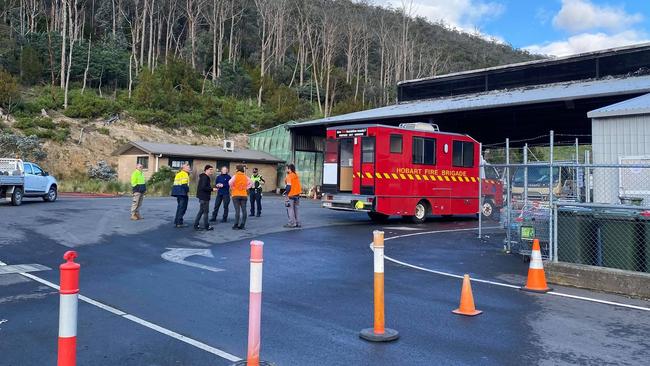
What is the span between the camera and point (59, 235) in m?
15.0

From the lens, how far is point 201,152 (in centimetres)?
4450

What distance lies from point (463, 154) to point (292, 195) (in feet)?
26.3

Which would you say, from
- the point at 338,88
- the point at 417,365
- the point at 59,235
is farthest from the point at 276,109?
the point at 417,365

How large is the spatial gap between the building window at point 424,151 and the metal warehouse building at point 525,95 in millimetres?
5150

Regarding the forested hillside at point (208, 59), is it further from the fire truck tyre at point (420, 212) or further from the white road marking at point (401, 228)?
the white road marking at point (401, 228)

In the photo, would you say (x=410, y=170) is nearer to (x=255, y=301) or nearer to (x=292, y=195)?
(x=292, y=195)

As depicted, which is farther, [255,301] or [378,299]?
[378,299]

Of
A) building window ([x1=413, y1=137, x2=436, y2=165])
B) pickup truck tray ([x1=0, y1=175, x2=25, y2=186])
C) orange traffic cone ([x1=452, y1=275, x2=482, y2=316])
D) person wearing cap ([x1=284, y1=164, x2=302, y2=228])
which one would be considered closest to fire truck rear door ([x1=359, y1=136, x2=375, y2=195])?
building window ([x1=413, y1=137, x2=436, y2=165])

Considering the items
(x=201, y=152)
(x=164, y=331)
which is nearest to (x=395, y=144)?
(x=164, y=331)

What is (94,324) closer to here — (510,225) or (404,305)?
(404,305)

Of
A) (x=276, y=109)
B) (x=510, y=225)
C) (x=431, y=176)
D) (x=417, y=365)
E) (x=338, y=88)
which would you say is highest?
(x=338, y=88)

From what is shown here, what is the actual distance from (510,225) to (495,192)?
11334 millimetres

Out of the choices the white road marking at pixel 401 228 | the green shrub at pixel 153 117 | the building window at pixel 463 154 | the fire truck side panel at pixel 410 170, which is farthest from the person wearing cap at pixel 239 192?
the green shrub at pixel 153 117

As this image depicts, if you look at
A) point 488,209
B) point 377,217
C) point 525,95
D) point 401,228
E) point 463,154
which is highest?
point 525,95
